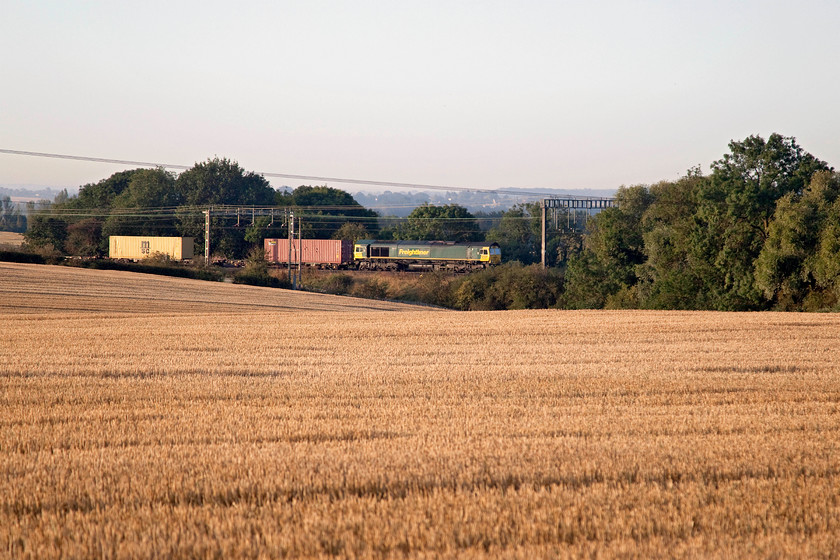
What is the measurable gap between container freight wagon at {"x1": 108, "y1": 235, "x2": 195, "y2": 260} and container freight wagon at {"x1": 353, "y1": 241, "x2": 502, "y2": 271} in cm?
1962

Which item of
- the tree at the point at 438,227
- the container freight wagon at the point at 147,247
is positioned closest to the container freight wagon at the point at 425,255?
the container freight wagon at the point at 147,247

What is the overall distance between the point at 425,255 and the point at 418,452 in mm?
78104

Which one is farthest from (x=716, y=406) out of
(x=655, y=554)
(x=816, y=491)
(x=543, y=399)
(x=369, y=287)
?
(x=369, y=287)

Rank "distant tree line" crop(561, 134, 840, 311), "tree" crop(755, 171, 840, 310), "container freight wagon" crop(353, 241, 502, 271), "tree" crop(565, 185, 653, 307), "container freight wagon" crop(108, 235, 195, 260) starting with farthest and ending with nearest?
"container freight wagon" crop(108, 235, 195, 260) < "container freight wagon" crop(353, 241, 502, 271) < "tree" crop(565, 185, 653, 307) < "distant tree line" crop(561, 134, 840, 311) < "tree" crop(755, 171, 840, 310)

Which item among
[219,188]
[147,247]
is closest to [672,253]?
[147,247]

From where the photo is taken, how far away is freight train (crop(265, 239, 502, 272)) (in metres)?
83.4

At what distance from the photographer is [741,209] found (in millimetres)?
49406

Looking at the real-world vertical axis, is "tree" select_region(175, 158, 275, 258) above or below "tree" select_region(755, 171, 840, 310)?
above

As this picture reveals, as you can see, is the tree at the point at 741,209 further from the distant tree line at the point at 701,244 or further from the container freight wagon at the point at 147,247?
the container freight wagon at the point at 147,247

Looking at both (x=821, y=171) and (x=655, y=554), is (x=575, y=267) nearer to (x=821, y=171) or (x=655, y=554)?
(x=821, y=171)

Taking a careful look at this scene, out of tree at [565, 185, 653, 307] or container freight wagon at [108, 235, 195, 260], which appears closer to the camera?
tree at [565, 185, 653, 307]

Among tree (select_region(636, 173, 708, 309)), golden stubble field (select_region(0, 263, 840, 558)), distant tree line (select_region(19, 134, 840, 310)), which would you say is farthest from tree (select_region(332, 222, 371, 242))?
golden stubble field (select_region(0, 263, 840, 558))

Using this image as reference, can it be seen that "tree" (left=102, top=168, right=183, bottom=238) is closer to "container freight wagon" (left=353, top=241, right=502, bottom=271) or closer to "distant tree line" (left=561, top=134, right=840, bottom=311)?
"container freight wagon" (left=353, top=241, right=502, bottom=271)

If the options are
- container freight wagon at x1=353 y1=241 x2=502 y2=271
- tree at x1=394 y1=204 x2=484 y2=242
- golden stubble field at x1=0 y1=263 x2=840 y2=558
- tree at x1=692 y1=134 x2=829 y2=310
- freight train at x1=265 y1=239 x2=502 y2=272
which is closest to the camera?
golden stubble field at x1=0 y1=263 x2=840 y2=558
